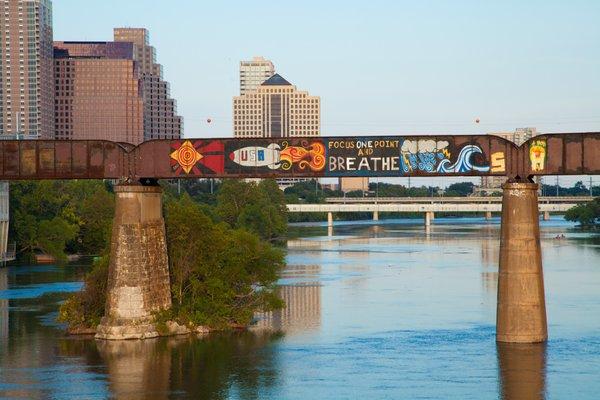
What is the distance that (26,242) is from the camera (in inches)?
4958

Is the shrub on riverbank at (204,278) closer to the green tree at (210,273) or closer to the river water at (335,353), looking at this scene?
the green tree at (210,273)

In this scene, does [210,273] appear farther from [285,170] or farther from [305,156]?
[305,156]

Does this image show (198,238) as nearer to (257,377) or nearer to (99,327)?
(99,327)

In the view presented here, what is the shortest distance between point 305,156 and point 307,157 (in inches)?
4.1

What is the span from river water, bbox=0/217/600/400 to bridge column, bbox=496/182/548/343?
1077 millimetres

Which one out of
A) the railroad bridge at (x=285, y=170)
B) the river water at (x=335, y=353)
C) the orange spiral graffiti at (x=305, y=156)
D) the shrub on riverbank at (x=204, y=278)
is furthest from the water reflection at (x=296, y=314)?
the orange spiral graffiti at (x=305, y=156)

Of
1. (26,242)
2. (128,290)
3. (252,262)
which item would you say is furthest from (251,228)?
(128,290)

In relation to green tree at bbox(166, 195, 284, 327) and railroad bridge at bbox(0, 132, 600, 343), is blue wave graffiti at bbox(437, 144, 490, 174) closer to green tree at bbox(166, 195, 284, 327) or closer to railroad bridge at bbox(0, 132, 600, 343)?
railroad bridge at bbox(0, 132, 600, 343)

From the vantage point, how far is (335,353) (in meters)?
54.7

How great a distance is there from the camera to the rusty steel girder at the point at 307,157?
5134cm

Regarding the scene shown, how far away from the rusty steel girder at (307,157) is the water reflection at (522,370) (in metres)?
7.37

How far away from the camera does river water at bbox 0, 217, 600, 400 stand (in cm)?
4622

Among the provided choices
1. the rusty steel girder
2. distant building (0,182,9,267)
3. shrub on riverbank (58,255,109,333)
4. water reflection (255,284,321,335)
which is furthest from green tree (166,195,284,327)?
distant building (0,182,9,267)

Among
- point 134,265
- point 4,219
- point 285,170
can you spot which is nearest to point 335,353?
point 285,170
